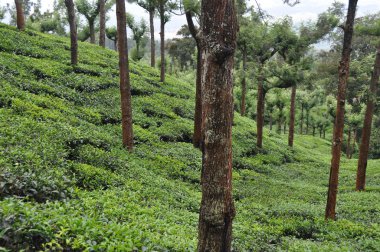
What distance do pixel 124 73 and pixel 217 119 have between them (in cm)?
1100

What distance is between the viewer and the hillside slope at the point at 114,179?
21.4 ft

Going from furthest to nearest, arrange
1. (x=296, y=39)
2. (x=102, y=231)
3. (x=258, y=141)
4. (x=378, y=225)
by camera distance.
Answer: (x=296, y=39) < (x=258, y=141) < (x=378, y=225) < (x=102, y=231)

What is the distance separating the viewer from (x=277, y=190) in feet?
61.1

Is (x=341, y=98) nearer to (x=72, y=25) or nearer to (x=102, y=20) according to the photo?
(x=72, y=25)

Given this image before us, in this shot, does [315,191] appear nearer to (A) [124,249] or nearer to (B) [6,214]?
(A) [124,249]

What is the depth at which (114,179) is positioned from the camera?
11547 millimetres

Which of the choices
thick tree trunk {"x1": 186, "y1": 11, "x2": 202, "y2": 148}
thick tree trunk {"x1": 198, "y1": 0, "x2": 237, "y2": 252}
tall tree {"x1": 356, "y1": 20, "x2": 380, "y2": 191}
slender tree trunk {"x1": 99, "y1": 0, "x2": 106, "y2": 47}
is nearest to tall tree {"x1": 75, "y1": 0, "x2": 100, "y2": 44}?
slender tree trunk {"x1": 99, "y1": 0, "x2": 106, "y2": 47}

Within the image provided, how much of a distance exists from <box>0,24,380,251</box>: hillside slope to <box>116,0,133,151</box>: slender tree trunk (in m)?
0.71

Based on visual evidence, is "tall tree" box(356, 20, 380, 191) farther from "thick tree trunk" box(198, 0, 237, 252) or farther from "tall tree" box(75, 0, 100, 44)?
"tall tree" box(75, 0, 100, 44)

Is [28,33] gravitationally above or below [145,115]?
above

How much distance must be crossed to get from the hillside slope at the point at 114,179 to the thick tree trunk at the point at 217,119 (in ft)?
4.80

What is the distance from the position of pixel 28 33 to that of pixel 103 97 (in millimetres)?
13044

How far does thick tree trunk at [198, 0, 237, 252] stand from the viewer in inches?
212

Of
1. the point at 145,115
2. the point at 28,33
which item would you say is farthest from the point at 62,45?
the point at 145,115
